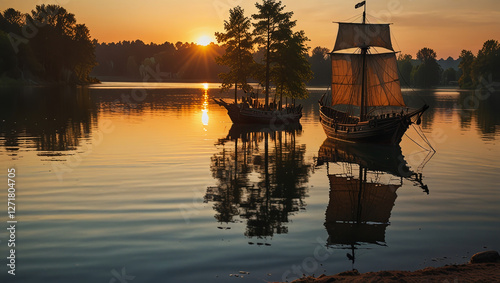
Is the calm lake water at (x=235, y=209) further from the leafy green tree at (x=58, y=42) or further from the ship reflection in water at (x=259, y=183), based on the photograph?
the leafy green tree at (x=58, y=42)

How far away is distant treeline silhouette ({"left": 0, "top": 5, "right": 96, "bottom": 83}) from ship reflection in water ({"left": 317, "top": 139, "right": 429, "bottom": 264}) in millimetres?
135819

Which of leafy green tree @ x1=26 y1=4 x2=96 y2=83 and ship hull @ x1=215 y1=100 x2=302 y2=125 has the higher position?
leafy green tree @ x1=26 y1=4 x2=96 y2=83

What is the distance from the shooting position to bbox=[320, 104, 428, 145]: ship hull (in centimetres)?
4056

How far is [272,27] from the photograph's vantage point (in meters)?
63.6

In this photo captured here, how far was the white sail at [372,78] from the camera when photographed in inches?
2093

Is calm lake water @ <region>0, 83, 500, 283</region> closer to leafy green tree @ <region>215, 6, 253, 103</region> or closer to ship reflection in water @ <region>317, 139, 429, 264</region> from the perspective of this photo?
ship reflection in water @ <region>317, 139, 429, 264</region>

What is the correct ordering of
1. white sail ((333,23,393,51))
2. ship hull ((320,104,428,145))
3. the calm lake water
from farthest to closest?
white sail ((333,23,393,51)) → ship hull ((320,104,428,145)) → the calm lake water

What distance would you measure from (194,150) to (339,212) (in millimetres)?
18372

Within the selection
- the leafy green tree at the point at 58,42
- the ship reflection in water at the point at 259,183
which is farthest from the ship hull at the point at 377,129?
the leafy green tree at the point at 58,42

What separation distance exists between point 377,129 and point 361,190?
65.0 ft

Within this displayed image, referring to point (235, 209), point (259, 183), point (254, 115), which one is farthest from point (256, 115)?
point (235, 209)

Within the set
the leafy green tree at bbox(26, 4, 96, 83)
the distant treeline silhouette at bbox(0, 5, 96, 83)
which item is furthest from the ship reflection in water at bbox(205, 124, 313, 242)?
the leafy green tree at bbox(26, 4, 96, 83)

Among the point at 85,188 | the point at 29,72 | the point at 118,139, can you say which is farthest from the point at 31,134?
the point at 29,72

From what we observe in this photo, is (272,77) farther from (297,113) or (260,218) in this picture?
(260,218)
